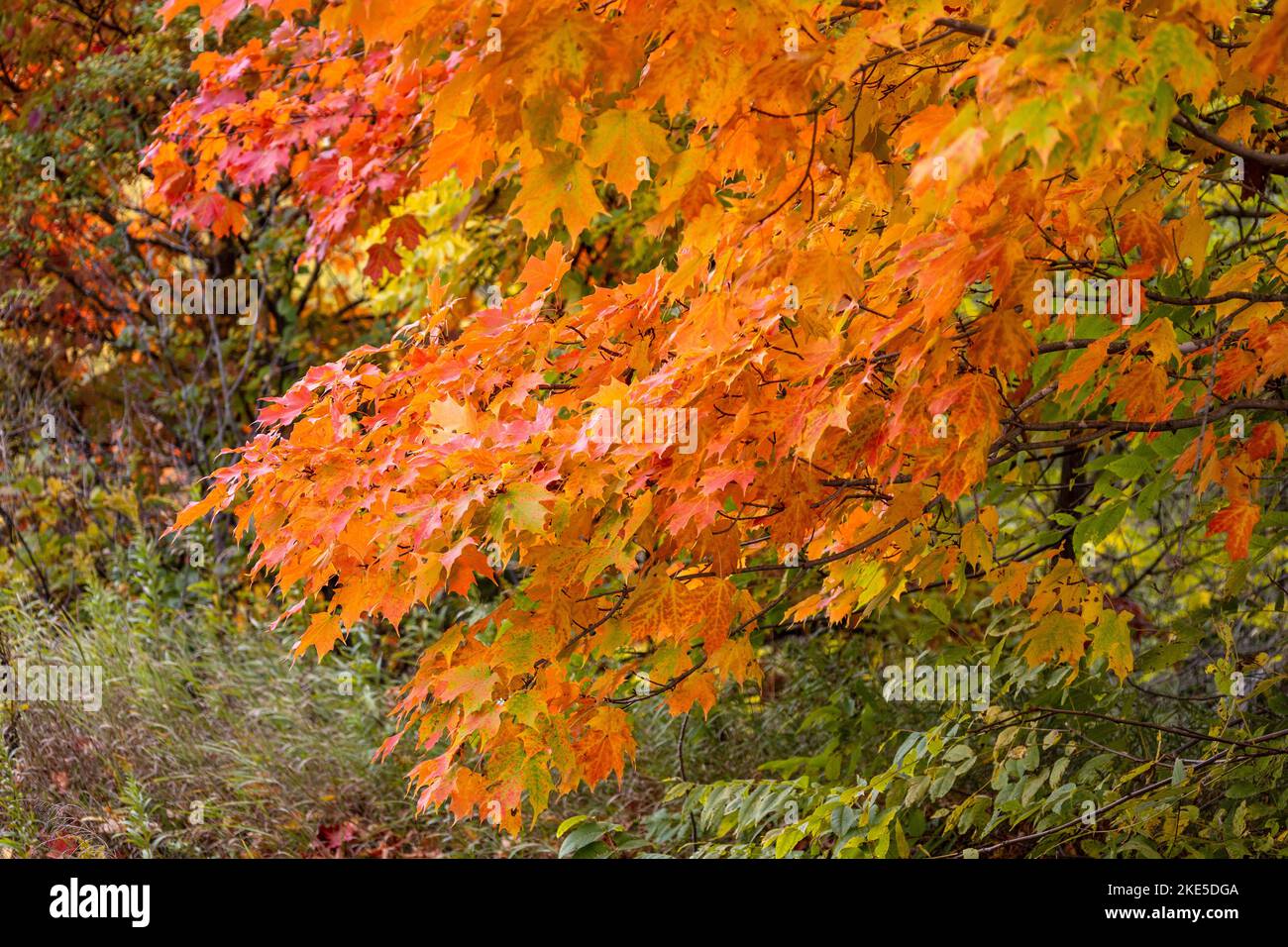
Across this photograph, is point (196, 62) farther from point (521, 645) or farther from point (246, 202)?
point (521, 645)

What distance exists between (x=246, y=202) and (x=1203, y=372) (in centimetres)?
671

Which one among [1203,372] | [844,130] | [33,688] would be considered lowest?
[33,688]

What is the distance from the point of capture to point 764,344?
3.22 metres

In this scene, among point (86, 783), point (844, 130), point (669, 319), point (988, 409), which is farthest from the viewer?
point (86, 783)

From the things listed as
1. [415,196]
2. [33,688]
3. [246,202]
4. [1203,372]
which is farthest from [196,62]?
[1203,372]

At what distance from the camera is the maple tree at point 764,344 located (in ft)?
9.11

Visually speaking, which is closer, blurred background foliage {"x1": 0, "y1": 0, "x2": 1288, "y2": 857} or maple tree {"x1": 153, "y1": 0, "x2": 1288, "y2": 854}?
maple tree {"x1": 153, "y1": 0, "x2": 1288, "y2": 854}

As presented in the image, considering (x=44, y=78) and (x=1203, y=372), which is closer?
(x=1203, y=372)

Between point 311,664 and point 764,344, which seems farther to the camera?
point 311,664

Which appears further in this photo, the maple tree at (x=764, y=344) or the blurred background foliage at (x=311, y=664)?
the blurred background foliage at (x=311, y=664)

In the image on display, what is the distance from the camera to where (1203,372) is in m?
4.25

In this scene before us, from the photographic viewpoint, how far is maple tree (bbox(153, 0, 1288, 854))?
278 cm

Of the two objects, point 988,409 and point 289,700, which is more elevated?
point 988,409

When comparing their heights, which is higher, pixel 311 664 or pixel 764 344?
pixel 764 344
